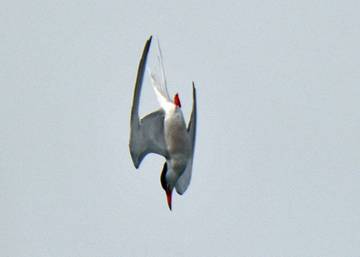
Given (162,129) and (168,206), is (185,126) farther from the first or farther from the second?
(168,206)

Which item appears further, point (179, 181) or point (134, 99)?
point (179, 181)

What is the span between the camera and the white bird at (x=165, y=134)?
61.0ft

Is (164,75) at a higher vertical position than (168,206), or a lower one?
higher

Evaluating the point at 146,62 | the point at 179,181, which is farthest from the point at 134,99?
the point at 179,181

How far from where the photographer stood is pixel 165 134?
18.7 metres

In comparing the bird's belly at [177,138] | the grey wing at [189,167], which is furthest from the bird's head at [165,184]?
the bird's belly at [177,138]

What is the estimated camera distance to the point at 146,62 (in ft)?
58.4

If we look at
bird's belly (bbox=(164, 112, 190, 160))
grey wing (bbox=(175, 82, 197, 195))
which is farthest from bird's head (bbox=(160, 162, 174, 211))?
bird's belly (bbox=(164, 112, 190, 160))

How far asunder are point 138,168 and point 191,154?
69 cm

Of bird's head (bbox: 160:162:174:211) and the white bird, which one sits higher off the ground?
the white bird

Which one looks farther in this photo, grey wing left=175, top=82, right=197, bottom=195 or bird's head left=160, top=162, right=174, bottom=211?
bird's head left=160, top=162, right=174, bottom=211

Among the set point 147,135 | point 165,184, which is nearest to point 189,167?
point 165,184

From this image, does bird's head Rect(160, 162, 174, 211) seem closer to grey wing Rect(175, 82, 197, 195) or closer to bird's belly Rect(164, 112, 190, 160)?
grey wing Rect(175, 82, 197, 195)

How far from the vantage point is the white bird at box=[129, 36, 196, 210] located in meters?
18.6
